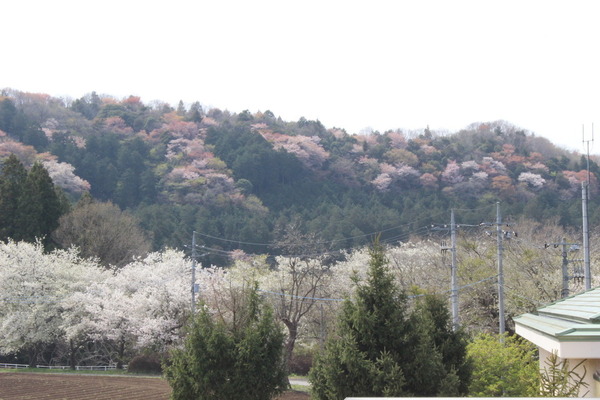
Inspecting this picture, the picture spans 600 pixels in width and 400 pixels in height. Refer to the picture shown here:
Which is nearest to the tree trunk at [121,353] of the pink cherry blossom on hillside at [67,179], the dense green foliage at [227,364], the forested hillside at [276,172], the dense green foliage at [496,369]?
the forested hillside at [276,172]

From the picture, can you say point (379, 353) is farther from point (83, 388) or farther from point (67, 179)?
point (67, 179)

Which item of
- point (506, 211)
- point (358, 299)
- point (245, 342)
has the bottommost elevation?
point (245, 342)

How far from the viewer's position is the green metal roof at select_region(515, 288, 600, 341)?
7.58 meters

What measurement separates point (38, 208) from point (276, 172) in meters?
35.8

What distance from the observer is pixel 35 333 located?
37094mm

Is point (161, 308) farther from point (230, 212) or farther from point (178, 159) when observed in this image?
point (178, 159)

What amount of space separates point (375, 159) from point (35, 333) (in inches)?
2061

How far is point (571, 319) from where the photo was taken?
8906 mm

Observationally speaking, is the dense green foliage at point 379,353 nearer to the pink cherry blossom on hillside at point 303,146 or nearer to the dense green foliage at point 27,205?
the dense green foliage at point 27,205

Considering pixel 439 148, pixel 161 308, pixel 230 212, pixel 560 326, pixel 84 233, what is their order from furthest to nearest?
pixel 439 148 < pixel 230 212 < pixel 84 233 < pixel 161 308 < pixel 560 326

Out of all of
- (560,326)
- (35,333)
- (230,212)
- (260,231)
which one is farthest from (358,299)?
(230,212)

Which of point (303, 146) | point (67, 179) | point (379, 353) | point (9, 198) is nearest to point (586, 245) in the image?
point (379, 353)

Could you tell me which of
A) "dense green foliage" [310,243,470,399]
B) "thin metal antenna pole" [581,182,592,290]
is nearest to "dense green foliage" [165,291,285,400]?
"dense green foliage" [310,243,470,399]

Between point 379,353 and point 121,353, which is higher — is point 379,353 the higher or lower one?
the higher one
